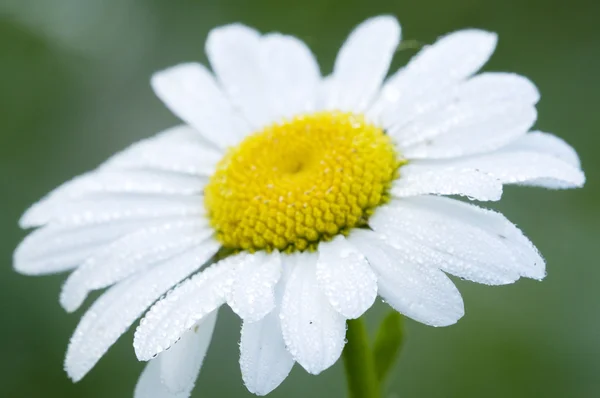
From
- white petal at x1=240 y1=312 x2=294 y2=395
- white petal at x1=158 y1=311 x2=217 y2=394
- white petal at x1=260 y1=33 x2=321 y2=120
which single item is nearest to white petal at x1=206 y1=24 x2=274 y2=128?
white petal at x1=260 y1=33 x2=321 y2=120

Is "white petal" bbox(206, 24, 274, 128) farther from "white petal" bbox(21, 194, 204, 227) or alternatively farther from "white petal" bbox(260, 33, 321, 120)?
"white petal" bbox(21, 194, 204, 227)

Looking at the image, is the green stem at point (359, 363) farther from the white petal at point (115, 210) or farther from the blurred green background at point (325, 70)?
the blurred green background at point (325, 70)

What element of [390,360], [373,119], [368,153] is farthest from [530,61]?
[390,360]

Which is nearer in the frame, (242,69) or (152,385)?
(152,385)

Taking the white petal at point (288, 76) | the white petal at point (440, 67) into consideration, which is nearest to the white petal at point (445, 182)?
the white petal at point (440, 67)

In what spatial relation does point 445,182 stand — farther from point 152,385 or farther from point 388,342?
point 152,385

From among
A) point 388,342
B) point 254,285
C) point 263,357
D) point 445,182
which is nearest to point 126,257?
point 254,285
